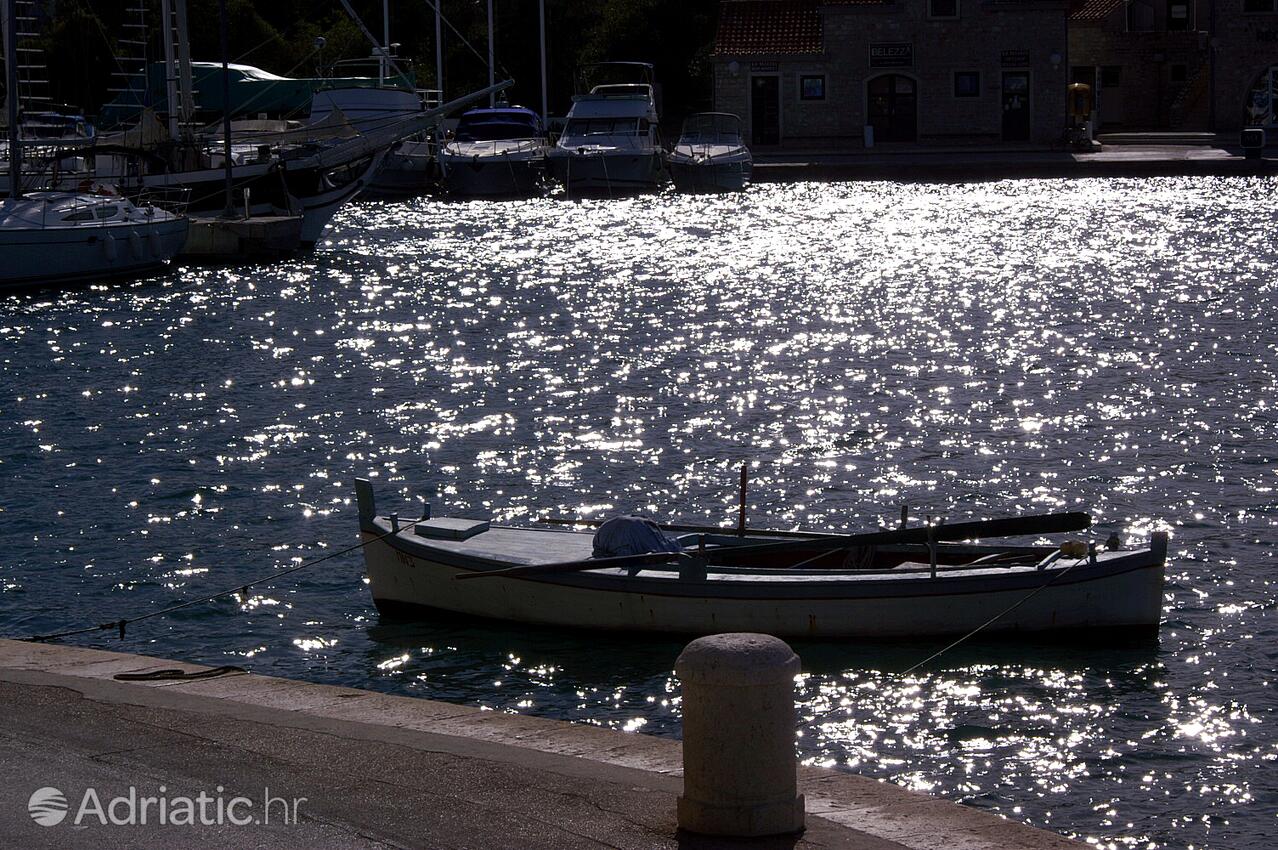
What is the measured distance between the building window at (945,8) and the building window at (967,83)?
8.02ft

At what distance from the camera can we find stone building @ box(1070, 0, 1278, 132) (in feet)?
234

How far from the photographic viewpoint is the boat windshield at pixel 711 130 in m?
64.8

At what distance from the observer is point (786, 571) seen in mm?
14164

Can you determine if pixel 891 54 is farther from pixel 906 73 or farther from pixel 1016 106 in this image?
pixel 1016 106

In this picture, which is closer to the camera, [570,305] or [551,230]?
[570,305]

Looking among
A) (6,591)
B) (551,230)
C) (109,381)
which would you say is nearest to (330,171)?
(551,230)

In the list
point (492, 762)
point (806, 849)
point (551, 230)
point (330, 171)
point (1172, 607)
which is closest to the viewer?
point (806, 849)

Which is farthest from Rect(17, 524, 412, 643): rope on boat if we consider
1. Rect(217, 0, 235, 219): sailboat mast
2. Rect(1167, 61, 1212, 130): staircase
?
Rect(1167, 61, 1212, 130): staircase

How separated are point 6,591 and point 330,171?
33.3 m

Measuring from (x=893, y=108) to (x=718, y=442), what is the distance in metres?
52.2

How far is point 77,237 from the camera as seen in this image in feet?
127

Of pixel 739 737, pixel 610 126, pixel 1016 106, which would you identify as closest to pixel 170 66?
pixel 610 126

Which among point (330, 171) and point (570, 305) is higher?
point (330, 171)

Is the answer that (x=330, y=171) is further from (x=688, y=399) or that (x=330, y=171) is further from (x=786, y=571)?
(x=786, y=571)
